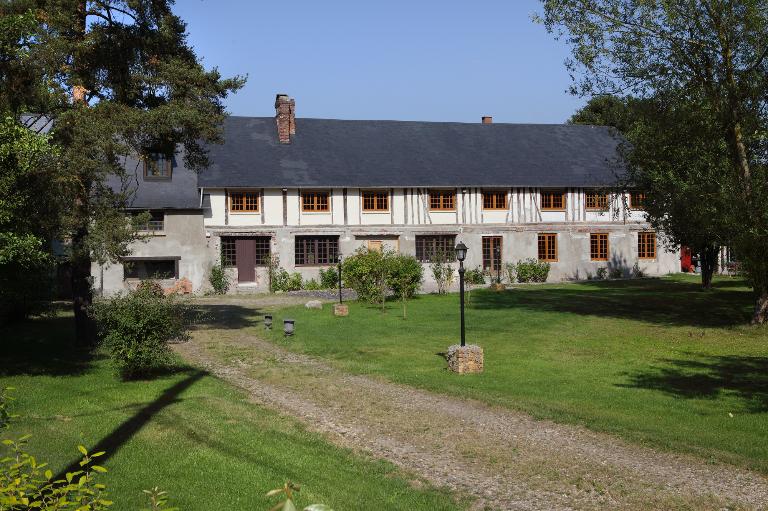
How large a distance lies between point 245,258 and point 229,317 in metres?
10.5

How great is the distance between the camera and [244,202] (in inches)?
1356

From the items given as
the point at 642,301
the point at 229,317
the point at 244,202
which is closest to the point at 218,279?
the point at 244,202

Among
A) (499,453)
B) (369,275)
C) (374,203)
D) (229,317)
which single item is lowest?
(499,453)

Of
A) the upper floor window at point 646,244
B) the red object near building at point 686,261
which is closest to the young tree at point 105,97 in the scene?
the upper floor window at point 646,244

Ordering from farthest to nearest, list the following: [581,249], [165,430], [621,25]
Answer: [581,249] < [621,25] < [165,430]

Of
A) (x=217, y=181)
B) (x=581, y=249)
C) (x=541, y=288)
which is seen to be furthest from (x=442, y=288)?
(x=217, y=181)

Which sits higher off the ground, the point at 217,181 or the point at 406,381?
the point at 217,181

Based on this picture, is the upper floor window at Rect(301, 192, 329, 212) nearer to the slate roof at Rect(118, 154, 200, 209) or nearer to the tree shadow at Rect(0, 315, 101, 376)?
the slate roof at Rect(118, 154, 200, 209)

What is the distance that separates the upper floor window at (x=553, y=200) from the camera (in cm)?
3738

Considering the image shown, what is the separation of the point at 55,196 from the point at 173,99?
583 cm

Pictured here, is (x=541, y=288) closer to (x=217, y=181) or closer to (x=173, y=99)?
(x=217, y=181)

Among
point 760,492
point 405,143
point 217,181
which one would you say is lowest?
point 760,492

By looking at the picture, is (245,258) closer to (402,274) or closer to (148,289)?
(402,274)

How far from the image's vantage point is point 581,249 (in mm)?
37719
